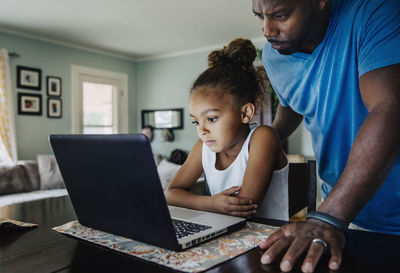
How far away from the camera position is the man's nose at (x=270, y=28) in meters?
0.90

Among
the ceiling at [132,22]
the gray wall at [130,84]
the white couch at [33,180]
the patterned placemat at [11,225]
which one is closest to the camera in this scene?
the patterned placemat at [11,225]

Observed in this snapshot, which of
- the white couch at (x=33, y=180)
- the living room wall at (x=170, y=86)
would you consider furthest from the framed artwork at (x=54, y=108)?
the living room wall at (x=170, y=86)

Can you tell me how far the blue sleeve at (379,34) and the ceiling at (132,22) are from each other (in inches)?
119

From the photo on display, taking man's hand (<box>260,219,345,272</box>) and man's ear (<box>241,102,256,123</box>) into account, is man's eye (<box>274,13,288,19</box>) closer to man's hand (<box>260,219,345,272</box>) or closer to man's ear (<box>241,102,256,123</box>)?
man's ear (<box>241,102,256,123</box>)

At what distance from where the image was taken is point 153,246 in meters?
0.69

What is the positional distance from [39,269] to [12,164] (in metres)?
4.28

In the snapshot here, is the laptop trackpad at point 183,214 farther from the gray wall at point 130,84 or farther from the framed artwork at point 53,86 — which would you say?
the framed artwork at point 53,86

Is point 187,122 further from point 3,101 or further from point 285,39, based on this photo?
point 285,39

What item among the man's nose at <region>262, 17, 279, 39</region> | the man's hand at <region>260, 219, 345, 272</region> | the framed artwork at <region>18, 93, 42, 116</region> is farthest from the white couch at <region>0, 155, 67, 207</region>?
the man's hand at <region>260, 219, 345, 272</region>

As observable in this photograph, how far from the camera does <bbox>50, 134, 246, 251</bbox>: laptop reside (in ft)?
2.04

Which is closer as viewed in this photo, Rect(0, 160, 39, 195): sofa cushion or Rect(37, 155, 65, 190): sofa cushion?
Rect(0, 160, 39, 195): sofa cushion

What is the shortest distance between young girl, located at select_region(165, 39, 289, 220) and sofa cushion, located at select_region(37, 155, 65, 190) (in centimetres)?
370

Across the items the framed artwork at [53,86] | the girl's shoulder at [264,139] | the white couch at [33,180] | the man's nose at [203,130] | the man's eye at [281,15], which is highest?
the framed artwork at [53,86]

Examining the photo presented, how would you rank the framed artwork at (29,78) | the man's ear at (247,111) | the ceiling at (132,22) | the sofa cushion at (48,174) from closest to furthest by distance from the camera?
the man's ear at (247,111), the ceiling at (132,22), the sofa cushion at (48,174), the framed artwork at (29,78)
